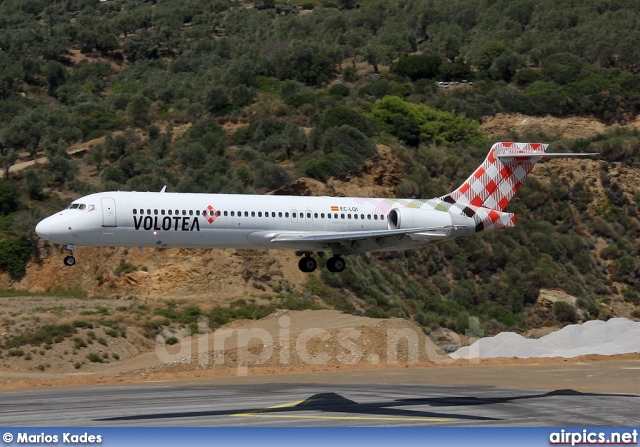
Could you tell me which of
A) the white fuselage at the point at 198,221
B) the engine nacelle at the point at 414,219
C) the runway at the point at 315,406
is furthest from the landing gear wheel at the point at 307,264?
the runway at the point at 315,406

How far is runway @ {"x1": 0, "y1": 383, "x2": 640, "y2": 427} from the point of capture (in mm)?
23828

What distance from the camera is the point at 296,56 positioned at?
95125mm

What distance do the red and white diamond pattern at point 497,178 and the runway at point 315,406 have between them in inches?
421

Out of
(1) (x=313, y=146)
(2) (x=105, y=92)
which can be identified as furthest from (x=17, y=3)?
(1) (x=313, y=146)

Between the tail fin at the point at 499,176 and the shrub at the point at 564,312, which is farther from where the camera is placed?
the shrub at the point at 564,312

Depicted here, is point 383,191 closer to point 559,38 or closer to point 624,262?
point 624,262

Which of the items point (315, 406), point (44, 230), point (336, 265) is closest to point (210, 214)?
point (44, 230)

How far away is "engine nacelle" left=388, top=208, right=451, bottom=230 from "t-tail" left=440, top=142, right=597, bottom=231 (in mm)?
1786

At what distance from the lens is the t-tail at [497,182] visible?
135 ft

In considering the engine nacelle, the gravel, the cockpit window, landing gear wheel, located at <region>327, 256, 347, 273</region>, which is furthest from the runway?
the gravel

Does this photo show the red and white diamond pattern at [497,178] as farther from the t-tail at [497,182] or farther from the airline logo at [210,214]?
the airline logo at [210,214]

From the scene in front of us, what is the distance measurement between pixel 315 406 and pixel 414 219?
44.7 feet

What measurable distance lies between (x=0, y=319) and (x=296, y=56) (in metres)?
58.0

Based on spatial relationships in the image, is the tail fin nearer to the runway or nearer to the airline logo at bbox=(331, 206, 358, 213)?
the airline logo at bbox=(331, 206, 358, 213)
